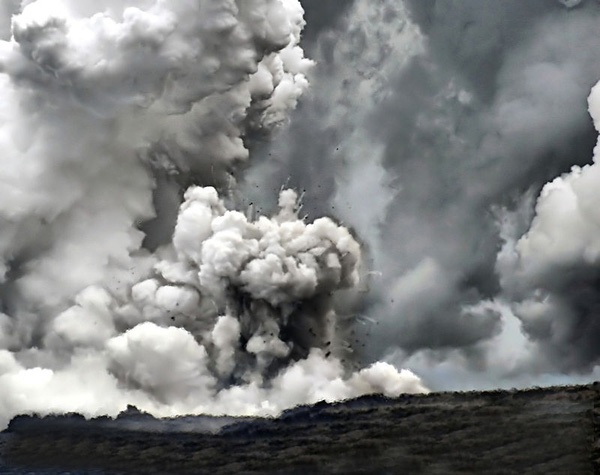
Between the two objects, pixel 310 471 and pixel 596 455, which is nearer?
pixel 596 455

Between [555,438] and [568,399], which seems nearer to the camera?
[555,438]

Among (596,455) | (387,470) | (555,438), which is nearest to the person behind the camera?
(596,455)

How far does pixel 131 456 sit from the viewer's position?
19800cm

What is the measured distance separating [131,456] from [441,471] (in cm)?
9340

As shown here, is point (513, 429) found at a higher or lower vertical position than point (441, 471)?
higher

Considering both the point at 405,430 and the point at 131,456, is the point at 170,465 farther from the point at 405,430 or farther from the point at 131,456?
the point at 405,430

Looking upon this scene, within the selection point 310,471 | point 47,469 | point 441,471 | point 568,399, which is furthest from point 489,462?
point 47,469

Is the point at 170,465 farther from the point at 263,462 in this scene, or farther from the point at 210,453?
the point at 263,462

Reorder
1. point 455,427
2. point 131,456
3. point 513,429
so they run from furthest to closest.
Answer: point 131,456, point 455,427, point 513,429

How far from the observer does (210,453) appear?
190375 mm

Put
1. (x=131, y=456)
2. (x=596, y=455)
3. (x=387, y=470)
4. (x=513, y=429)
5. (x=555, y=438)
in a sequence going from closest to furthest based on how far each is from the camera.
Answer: (x=596, y=455) < (x=387, y=470) < (x=555, y=438) < (x=513, y=429) < (x=131, y=456)

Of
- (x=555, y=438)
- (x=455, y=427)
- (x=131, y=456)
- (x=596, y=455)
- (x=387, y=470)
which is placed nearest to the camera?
(x=596, y=455)

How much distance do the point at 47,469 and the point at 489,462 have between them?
376ft

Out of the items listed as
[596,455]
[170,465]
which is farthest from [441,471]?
[170,465]
